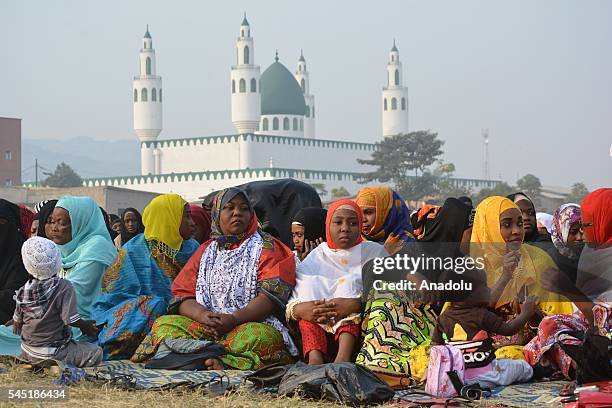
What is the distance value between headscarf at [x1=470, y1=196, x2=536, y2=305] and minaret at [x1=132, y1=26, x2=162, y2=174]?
59.4 m

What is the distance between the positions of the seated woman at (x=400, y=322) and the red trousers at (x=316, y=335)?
68mm

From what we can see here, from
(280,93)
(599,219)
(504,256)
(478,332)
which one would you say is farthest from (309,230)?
(280,93)

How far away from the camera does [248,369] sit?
513 cm

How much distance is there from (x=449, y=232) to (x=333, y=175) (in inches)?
2198

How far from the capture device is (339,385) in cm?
437

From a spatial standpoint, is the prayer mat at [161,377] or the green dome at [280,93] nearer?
the prayer mat at [161,377]

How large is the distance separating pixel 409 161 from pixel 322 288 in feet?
177

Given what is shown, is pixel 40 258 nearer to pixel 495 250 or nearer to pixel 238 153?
pixel 495 250

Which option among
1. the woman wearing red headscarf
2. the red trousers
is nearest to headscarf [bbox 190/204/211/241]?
the red trousers

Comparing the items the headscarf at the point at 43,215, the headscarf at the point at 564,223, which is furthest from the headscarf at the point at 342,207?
the headscarf at the point at 43,215

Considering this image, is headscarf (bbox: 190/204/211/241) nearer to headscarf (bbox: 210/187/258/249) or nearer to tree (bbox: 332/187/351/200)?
headscarf (bbox: 210/187/258/249)

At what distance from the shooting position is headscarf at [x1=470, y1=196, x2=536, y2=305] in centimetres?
487

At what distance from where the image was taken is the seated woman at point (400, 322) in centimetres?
470

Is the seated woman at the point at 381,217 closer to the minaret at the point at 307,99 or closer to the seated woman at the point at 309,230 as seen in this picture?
the seated woman at the point at 309,230
